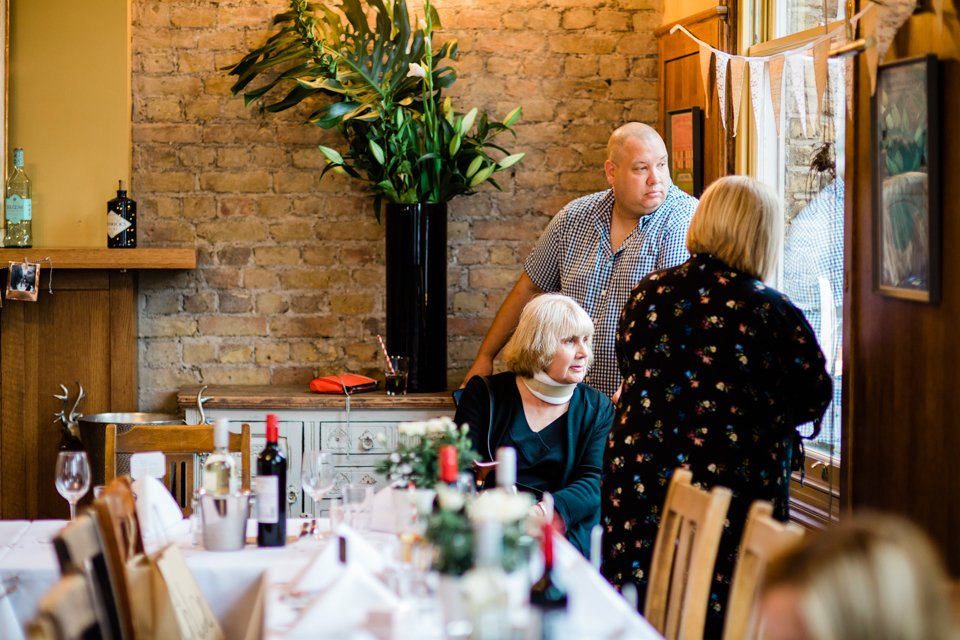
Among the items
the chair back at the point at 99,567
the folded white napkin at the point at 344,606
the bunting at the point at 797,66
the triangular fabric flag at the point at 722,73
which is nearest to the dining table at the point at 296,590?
the folded white napkin at the point at 344,606

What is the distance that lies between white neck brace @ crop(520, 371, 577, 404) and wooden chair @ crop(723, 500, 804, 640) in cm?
139

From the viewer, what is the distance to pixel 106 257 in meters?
4.67

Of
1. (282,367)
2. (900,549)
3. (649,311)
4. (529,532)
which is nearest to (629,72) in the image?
(282,367)

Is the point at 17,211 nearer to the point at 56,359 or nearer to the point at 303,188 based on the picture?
the point at 56,359

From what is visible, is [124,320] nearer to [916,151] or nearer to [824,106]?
[824,106]

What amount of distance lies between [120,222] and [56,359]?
63 centimetres

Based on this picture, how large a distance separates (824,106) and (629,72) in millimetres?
1497

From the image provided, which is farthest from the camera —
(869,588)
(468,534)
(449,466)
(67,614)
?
(449,466)

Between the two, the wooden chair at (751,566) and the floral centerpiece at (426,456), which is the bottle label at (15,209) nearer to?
the floral centerpiece at (426,456)

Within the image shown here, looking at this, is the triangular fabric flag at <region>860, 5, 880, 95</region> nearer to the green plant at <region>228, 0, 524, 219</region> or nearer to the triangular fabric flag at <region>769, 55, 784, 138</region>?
the triangular fabric flag at <region>769, 55, 784, 138</region>

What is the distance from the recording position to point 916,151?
264 centimetres

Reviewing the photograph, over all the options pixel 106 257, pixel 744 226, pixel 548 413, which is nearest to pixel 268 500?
pixel 548 413

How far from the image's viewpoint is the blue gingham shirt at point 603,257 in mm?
4109

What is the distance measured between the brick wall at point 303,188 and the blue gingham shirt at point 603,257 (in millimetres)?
556
